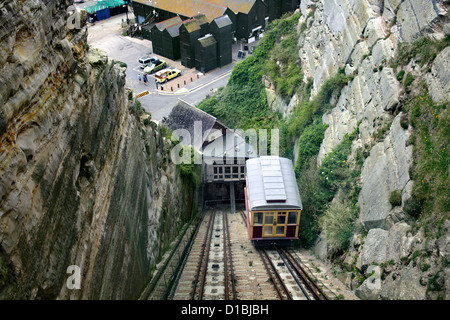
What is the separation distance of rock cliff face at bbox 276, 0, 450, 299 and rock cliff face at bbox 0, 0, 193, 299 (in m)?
7.63

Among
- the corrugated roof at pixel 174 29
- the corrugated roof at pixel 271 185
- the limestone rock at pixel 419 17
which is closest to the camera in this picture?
the limestone rock at pixel 419 17

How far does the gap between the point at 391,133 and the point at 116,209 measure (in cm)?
1023

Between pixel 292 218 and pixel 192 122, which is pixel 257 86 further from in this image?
pixel 292 218

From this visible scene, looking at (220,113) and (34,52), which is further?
(220,113)

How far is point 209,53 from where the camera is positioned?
3719 centimetres

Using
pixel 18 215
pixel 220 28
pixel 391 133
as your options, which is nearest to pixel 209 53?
pixel 220 28

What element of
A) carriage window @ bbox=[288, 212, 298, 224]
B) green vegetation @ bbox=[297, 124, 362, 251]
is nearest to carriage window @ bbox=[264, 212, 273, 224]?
carriage window @ bbox=[288, 212, 298, 224]

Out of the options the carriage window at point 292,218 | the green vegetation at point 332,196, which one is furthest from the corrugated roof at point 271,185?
the green vegetation at point 332,196

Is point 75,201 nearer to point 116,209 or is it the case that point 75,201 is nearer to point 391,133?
point 116,209

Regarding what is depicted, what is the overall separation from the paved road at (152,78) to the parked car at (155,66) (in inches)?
30.5

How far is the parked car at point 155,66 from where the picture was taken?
37531 mm

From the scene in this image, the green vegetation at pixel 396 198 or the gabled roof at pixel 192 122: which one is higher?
the gabled roof at pixel 192 122

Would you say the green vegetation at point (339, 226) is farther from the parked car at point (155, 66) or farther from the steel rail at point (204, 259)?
the parked car at point (155, 66)

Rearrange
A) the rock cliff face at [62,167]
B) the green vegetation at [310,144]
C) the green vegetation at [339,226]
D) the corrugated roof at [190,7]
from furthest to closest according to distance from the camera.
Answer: the corrugated roof at [190,7]
the green vegetation at [310,144]
the green vegetation at [339,226]
the rock cliff face at [62,167]
